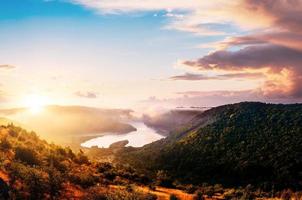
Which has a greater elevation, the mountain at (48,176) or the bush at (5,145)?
the bush at (5,145)

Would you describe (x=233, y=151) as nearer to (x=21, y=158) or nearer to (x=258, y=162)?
(x=258, y=162)

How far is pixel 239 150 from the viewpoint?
226 ft

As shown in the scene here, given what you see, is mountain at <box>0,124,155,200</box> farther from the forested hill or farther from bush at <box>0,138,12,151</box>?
the forested hill

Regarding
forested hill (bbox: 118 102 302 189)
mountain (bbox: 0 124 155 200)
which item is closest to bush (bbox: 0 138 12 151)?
mountain (bbox: 0 124 155 200)

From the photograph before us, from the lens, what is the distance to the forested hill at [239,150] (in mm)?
55000

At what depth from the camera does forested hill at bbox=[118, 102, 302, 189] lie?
180 feet

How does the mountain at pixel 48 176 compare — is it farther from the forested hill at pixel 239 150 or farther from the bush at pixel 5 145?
the forested hill at pixel 239 150

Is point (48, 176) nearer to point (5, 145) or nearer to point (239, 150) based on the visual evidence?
point (5, 145)

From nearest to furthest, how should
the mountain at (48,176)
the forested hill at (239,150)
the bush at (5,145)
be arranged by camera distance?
the mountain at (48,176) → the bush at (5,145) → the forested hill at (239,150)

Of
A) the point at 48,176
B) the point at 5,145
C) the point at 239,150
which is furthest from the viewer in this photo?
the point at 239,150

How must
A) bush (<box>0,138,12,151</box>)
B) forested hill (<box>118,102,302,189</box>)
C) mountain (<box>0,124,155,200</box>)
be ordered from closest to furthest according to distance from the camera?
mountain (<box>0,124,155,200</box>)
bush (<box>0,138,12,151</box>)
forested hill (<box>118,102,302,189</box>)

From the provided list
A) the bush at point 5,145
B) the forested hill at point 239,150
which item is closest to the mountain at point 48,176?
the bush at point 5,145

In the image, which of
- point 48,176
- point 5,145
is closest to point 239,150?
point 5,145

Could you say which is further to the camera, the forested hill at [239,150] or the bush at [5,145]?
the forested hill at [239,150]
